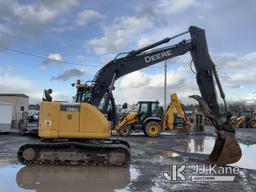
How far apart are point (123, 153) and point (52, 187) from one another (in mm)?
3680

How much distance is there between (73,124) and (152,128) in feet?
51.1

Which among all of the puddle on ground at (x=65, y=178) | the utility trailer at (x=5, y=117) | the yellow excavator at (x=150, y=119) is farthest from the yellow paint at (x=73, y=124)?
the utility trailer at (x=5, y=117)

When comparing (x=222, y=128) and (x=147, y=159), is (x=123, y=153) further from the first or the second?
(x=222, y=128)

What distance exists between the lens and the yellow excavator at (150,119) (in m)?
27.6

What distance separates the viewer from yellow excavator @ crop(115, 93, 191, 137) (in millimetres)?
27641

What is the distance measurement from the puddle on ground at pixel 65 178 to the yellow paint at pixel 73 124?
1.10m

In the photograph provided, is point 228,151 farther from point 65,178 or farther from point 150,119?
point 150,119

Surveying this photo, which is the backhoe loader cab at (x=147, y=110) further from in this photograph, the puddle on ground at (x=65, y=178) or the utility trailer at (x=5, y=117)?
the puddle on ground at (x=65, y=178)

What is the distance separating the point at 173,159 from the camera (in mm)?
14609

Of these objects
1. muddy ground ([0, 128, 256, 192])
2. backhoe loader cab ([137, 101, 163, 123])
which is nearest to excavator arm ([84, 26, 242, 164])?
muddy ground ([0, 128, 256, 192])

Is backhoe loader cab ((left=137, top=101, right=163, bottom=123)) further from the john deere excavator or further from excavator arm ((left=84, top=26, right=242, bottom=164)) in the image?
the john deere excavator

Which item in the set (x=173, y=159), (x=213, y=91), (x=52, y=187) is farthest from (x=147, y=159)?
(x=52, y=187)

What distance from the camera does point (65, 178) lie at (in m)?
Result: 10.4

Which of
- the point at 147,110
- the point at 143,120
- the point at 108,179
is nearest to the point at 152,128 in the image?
the point at 143,120
